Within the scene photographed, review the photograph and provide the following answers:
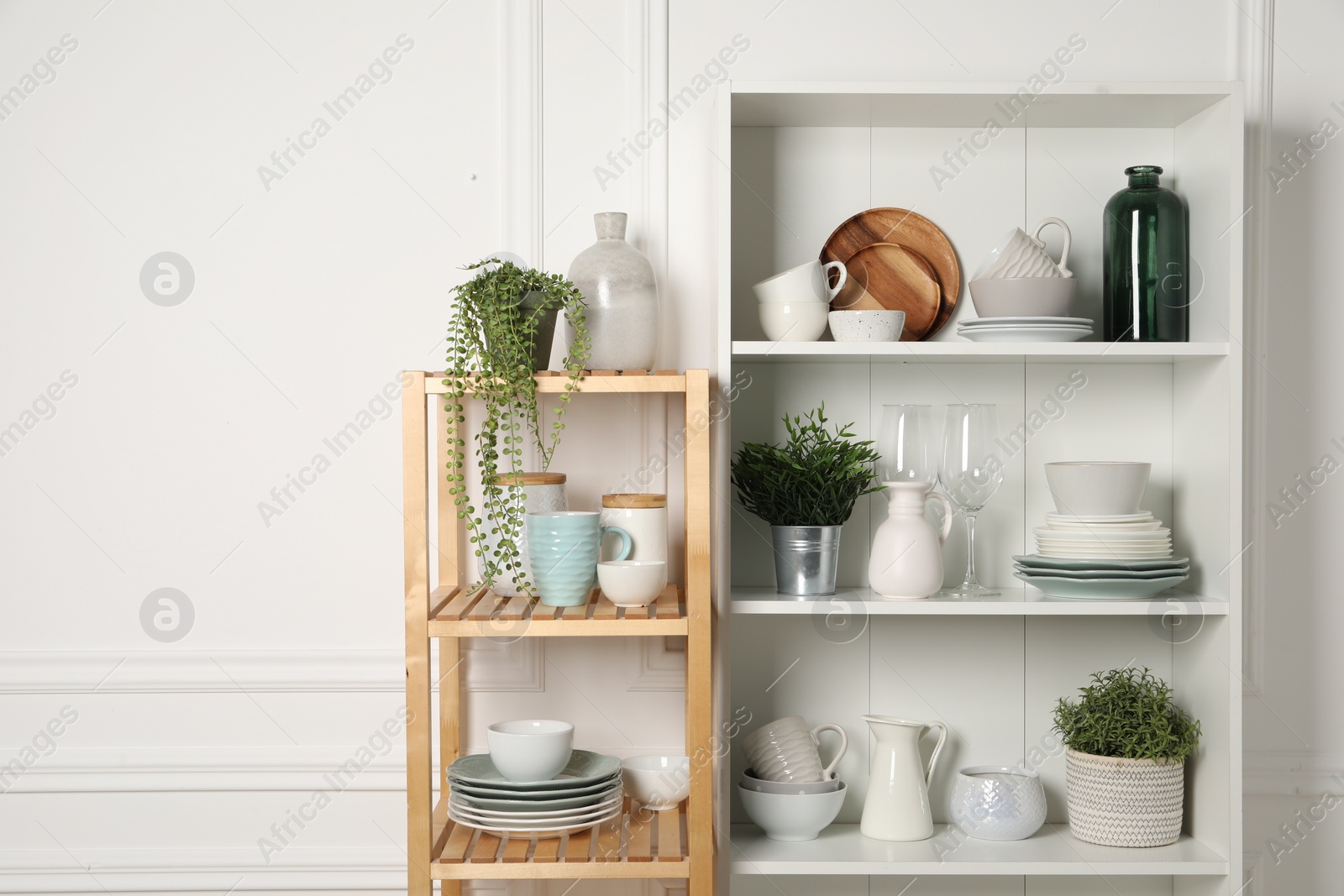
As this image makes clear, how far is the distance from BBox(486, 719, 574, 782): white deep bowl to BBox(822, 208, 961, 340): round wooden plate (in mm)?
944

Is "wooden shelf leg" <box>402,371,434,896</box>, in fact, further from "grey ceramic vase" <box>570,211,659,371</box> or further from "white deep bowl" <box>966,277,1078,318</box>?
"white deep bowl" <box>966,277,1078,318</box>

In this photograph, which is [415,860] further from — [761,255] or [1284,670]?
[1284,670]

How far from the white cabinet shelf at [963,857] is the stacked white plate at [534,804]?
0.80 ft

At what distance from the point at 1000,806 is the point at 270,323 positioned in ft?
5.04

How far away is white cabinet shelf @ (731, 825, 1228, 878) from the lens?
1535mm

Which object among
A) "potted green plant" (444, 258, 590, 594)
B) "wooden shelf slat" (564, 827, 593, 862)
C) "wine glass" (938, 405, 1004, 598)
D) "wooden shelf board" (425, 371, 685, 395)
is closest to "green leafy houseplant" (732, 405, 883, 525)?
"wine glass" (938, 405, 1004, 598)

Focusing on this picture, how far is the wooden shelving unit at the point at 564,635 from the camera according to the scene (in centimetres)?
140

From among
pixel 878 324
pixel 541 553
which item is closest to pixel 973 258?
pixel 878 324

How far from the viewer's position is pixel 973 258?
1781mm

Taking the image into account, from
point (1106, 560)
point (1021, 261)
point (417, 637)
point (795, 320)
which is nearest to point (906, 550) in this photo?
point (1106, 560)

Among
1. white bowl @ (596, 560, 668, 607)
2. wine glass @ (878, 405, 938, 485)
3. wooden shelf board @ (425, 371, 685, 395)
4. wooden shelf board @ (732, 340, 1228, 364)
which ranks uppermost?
wooden shelf board @ (732, 340, 1228, 364)

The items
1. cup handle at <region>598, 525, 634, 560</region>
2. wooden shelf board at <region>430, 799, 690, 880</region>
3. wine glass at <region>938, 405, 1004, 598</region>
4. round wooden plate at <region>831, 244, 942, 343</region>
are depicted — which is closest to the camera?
wooden shelf board at <region>430, 799, 690, 880</region>

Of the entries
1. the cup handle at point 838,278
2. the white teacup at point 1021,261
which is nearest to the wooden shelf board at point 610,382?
the cup handle at point 838,278

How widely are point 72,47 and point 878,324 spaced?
154 centimetres
